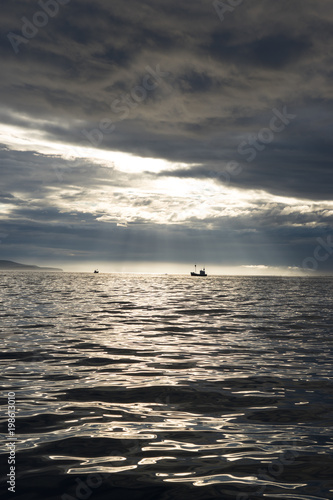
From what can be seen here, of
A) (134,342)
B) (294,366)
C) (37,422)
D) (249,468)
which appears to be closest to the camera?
(249,468)

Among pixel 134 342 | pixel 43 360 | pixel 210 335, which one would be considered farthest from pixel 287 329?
pixel 43 360

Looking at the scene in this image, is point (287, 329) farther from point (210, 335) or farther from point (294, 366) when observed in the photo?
point (294, 366)

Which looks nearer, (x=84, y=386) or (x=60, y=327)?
(x=84, y=386)

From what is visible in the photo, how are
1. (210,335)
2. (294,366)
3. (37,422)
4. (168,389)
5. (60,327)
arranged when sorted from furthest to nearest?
(60,327), (210,335), (294,366), (168,389), (37,422)

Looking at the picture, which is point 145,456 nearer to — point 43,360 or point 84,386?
point 84,386

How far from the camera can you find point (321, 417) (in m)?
8.73

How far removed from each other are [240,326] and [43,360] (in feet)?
41.3

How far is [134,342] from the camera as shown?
18109 mm

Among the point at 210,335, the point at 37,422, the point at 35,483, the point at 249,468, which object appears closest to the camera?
the point at 35,483

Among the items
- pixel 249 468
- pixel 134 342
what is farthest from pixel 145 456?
pixel 134 342

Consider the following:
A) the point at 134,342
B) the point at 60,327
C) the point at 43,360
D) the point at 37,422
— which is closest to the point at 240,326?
the point at 134,342

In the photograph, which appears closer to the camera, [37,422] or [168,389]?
[37,422]

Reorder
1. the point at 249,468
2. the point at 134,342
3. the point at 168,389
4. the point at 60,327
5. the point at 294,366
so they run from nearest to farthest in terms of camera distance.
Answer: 1. the point at 249,468
2. the point at 168,389
3. the point at 294,366
4. the point at 134,342
5. the point at 60,327

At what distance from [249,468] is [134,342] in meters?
12.0
